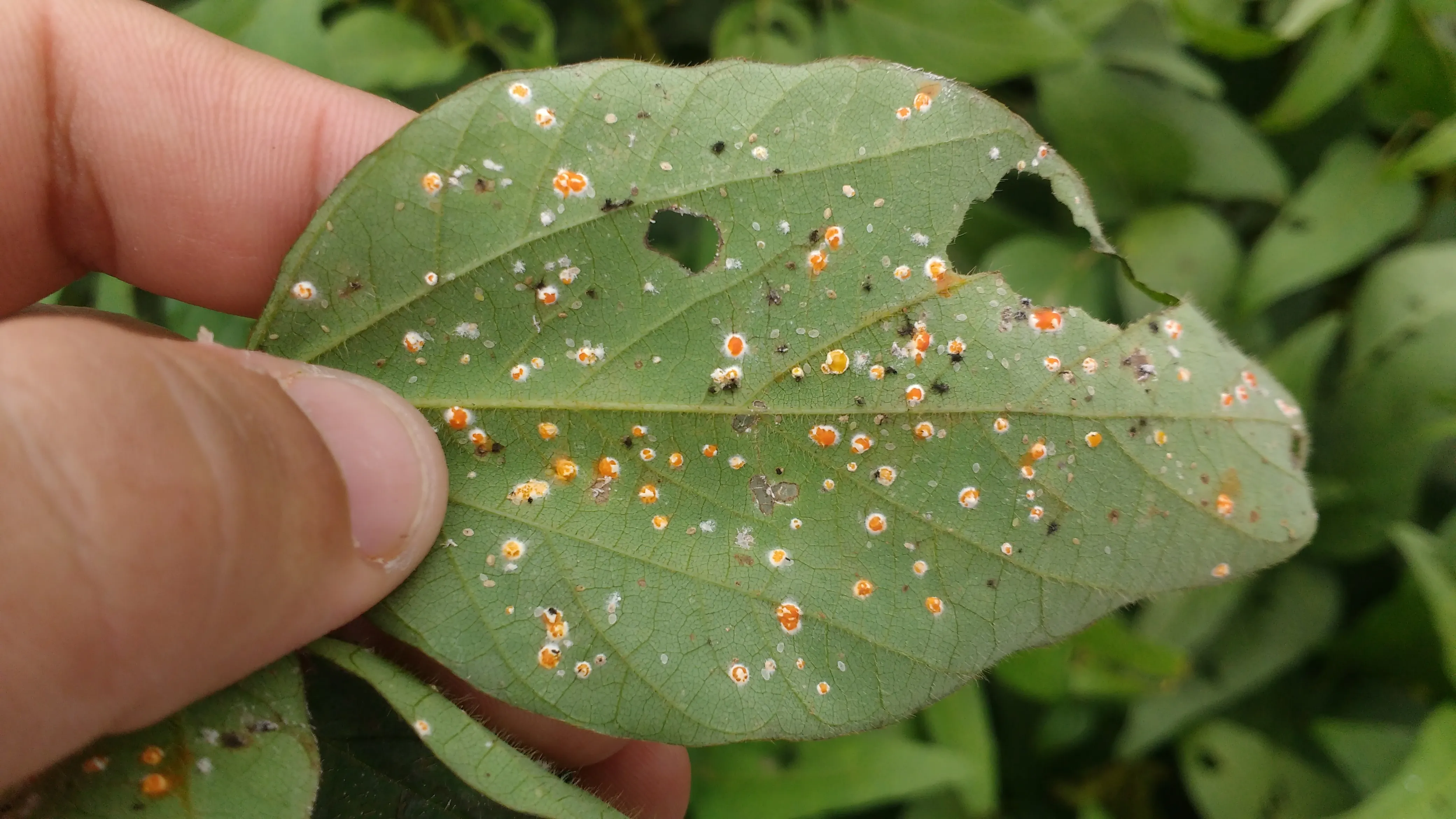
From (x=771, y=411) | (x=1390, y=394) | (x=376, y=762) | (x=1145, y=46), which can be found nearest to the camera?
(x=771, y=411)

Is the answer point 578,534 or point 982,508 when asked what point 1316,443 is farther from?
point 578,534

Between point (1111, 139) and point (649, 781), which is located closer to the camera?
point (649, 781)

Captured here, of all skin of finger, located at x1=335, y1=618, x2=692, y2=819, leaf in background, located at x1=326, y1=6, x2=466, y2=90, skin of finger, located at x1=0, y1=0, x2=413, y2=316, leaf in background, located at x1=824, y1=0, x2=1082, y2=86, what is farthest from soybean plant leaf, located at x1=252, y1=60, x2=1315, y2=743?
leaf in background, located at x1=824, y1=0, x2=1082, y2=86

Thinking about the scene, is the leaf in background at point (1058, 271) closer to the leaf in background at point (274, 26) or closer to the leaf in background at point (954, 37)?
the leaf in background at point (954, 37)

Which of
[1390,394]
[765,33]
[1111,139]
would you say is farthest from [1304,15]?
[765,33]

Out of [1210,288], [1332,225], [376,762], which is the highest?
[1332,225]

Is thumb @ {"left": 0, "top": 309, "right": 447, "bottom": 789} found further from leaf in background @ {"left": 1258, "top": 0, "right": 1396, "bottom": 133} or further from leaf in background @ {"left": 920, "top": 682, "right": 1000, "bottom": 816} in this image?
leaf in background @ {"left": 1258, "top": 0, "right": 1396, "bottom": 133}

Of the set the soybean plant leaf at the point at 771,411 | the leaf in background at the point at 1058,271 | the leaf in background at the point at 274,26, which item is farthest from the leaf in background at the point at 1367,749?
the leaf in background at the point at 274,26

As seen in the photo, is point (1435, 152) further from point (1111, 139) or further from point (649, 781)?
point (649, 781)
